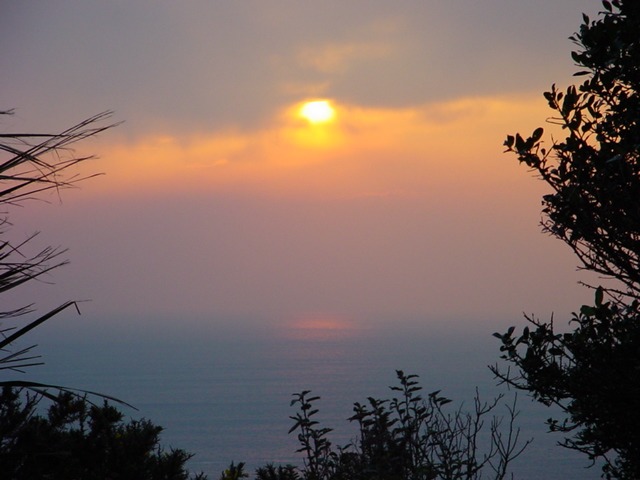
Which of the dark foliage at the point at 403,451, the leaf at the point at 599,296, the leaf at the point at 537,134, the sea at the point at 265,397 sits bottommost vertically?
the dark foliage at the point at 403,451

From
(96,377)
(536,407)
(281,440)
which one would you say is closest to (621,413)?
(281,440)

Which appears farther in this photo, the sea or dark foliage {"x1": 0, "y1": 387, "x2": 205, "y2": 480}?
the sea

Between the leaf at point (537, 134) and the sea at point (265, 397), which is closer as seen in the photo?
the leaf at point (537, 134)

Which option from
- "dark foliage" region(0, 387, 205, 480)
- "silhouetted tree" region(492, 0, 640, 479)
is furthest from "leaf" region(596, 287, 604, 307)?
"dark foliage" region(0, 387, 205, 480)

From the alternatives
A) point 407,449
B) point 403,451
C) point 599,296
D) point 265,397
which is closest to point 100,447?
point 403,451

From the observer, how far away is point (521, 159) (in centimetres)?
600

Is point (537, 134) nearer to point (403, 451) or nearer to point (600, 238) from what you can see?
point (600, 238)

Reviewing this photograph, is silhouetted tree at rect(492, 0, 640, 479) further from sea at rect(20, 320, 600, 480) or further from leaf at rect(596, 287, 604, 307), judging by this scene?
sea at rect(20, 320, 600, 480)

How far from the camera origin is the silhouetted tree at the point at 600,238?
514cm

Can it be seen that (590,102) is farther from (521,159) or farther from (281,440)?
(281,440)

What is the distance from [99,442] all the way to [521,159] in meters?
4.67

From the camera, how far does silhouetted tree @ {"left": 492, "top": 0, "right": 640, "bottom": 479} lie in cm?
514

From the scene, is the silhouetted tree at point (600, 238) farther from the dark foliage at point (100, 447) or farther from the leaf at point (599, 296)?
the dark foliage at point (100, 447)

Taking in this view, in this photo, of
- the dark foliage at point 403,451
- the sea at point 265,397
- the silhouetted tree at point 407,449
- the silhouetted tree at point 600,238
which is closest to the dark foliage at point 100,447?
the dark foliage at point 403,451
